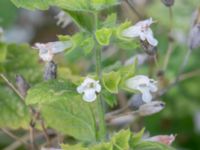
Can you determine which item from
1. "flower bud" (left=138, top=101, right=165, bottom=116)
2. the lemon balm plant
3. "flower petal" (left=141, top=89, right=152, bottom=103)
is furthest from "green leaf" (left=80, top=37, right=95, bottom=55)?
"flower bud" (left=138, top=101, right=165, bottom=116)

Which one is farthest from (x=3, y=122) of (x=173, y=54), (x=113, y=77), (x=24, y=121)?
(x=173, y=54)

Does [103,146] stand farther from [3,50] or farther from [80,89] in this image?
[3,50]

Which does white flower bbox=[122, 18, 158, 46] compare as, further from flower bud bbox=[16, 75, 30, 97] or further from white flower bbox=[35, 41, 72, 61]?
flower bud bbox=[16, 75, 30, 97]

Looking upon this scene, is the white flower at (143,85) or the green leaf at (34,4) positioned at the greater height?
the green leaf at (34,4)

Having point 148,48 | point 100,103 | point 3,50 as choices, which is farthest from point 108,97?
point 3,50

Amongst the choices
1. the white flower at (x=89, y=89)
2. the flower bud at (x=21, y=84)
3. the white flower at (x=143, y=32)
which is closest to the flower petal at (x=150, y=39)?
the white flower at (x=143, y=32)

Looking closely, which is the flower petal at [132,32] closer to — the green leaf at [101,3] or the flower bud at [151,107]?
the green leaf at [101,3]

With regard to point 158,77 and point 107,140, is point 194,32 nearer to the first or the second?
point 158,77
